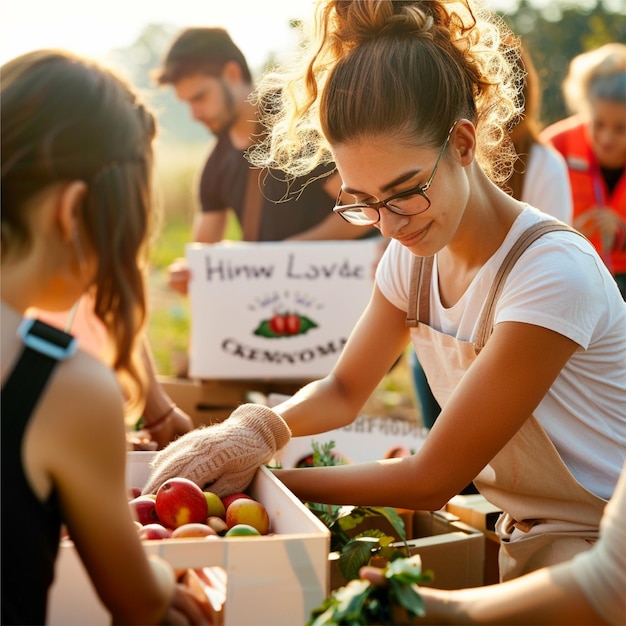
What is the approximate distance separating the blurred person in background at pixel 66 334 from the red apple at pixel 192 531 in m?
0.27

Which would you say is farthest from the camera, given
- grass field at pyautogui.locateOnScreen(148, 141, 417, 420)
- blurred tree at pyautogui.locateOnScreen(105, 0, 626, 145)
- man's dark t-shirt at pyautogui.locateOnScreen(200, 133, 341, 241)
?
blurred tree at pyautogui.locateOnScreen(105, 0, 626, 145)

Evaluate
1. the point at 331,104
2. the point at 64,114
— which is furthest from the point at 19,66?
the point at 331,104

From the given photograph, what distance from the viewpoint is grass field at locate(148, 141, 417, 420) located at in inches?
180

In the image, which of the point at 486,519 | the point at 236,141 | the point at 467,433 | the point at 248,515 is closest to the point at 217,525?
the point at 248,515

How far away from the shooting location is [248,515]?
147cm

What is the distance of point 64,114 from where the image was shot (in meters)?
1.01

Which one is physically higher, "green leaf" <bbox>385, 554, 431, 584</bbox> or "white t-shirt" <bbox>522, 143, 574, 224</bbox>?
"white t-shirt" <bbox>522, 143, 574, 224</bbox>

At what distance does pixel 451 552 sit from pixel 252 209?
197cm

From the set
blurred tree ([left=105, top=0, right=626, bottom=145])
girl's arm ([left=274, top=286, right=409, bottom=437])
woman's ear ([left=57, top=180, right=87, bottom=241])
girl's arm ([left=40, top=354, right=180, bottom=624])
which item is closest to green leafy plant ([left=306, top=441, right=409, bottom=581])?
girl's arm ([left=274, top=286, right=409, bottom=437])

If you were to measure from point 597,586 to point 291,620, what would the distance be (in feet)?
1.36

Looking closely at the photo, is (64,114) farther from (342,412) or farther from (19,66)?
(342,412)

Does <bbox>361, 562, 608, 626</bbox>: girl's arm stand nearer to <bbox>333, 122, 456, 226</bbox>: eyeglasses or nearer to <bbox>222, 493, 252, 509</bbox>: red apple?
<bbox>222, 493, 252, 509</bbox>: red apple

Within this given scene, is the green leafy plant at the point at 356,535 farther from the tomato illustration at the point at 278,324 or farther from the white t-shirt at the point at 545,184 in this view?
the white t-shirt at the point at 545,184

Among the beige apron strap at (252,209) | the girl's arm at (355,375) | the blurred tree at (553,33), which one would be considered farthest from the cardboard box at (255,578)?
the blurred tree at (553,33)
